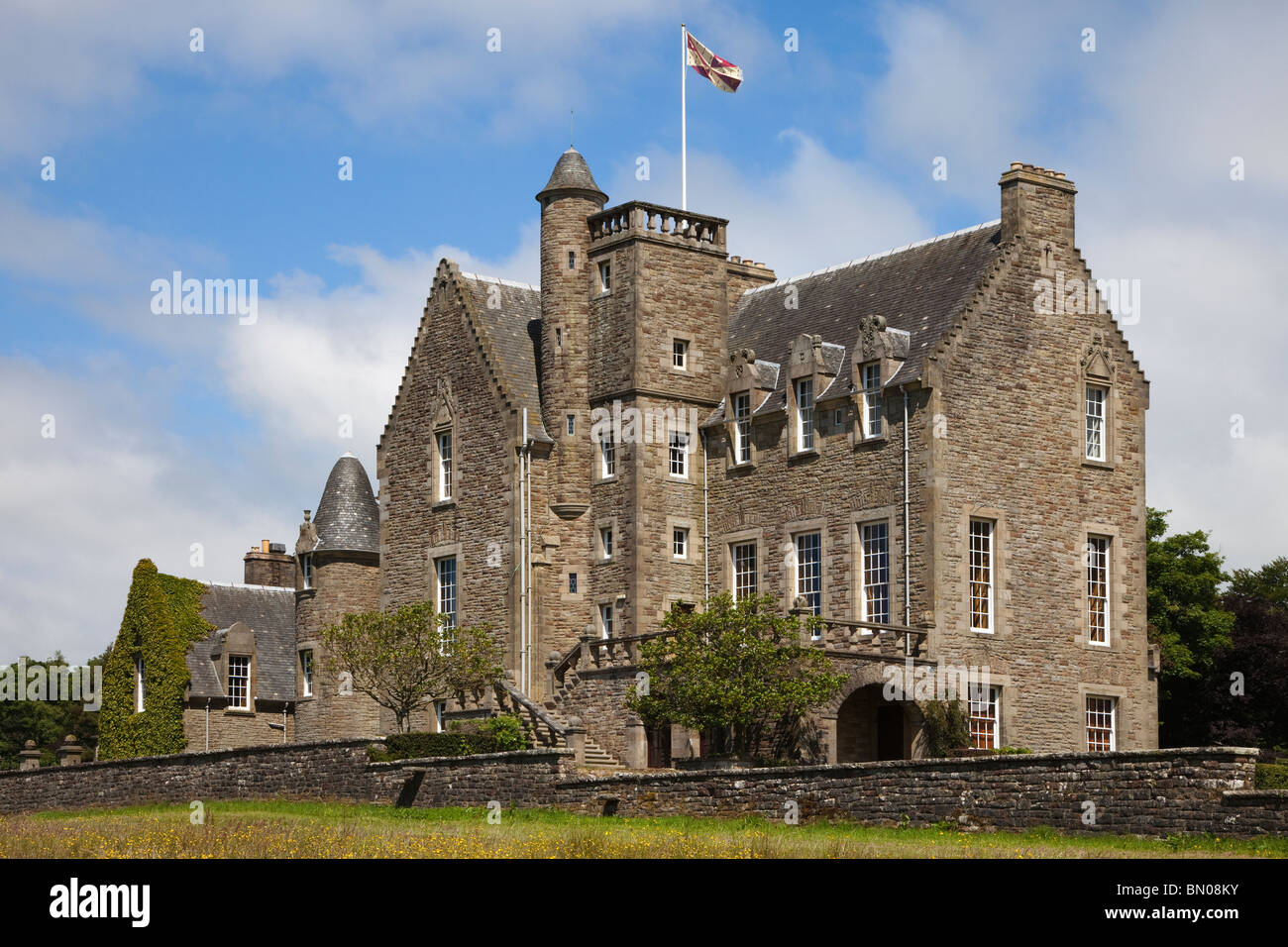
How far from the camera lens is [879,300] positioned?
Result: 4712 centimetres

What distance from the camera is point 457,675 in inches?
1838

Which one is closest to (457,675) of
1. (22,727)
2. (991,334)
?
(991,334)

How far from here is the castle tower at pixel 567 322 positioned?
160 feet

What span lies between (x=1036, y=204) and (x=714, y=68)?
28.7 ft

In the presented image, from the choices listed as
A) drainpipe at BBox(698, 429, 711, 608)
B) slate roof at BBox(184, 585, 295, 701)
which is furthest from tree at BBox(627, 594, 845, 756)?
slate roof at BBox(184, 585, 295, 701)

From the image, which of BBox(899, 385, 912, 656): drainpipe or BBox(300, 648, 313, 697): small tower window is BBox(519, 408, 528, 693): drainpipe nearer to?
BBox(899, 385, 912, 656): drainpipe

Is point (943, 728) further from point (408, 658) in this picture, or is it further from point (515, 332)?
point (515, 332)

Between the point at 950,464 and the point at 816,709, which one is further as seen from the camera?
the point at 950,464

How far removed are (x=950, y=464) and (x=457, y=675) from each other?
13.0 metres

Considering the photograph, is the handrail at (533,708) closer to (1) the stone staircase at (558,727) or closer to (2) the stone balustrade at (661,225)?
(1) the stone staircase at (558,727)

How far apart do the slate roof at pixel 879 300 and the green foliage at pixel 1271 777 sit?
11953mm

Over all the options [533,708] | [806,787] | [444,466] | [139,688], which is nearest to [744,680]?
[533,708]

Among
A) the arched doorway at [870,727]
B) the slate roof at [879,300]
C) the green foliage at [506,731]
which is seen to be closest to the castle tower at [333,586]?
the green foliage at [506,731]
